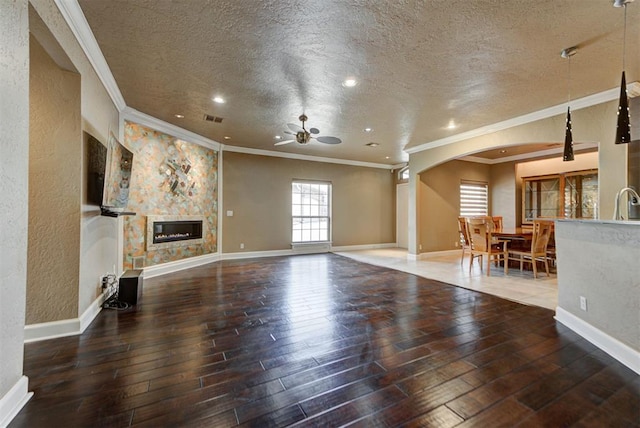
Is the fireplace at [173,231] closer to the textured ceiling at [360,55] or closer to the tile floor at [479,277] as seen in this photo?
the textured ceiling at [360,55]

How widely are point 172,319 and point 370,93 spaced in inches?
150

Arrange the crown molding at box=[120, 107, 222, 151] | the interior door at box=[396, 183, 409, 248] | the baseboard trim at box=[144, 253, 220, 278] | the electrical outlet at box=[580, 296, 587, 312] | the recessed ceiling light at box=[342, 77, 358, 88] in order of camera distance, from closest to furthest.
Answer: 1. the electrical outlet at box=[580, 296, 587, 312]
2. the recessed ceiling light at box=[342, 77, 358, 88]
3. the crown molding at box=[120, 107, 222, 151]
4. the baseboard trim at box=[144, 253, 220, 278]
5. the interior door at box=[396, 183, 409, 248]

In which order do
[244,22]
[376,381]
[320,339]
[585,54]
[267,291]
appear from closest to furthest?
1. [376,381]
2. [244,22]
3. [320,339]
4. [585,54]
5. [267,291]

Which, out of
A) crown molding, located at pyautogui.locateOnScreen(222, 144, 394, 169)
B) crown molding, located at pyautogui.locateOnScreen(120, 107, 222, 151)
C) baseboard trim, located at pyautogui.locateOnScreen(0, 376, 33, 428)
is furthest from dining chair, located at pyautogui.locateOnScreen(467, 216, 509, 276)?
baseboard trim, located at pyautogui.locateOnScreen(0, 376, 33, 428)

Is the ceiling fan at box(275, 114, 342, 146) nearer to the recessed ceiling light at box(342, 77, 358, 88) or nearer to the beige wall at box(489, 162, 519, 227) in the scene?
the recessed ceiling light at box(342, 77, 358, 88)

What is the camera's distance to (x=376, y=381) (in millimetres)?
1906

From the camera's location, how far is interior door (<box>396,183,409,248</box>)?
29.8 feet

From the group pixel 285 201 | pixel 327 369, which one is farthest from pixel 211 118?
pixel 327 369

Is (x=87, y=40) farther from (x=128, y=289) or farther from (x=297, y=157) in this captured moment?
(x=297, y=157)

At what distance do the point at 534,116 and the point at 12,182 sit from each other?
20.4 ft

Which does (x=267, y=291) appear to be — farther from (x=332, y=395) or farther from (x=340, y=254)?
(x=340, y=254)

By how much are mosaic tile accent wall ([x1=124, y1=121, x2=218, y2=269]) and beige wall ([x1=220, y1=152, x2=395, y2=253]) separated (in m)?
0.44

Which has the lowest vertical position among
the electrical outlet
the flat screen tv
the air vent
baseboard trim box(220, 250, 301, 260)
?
baseboard trim box(220, 250, 301, 260)

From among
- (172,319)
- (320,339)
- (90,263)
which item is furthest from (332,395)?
(90,263)
